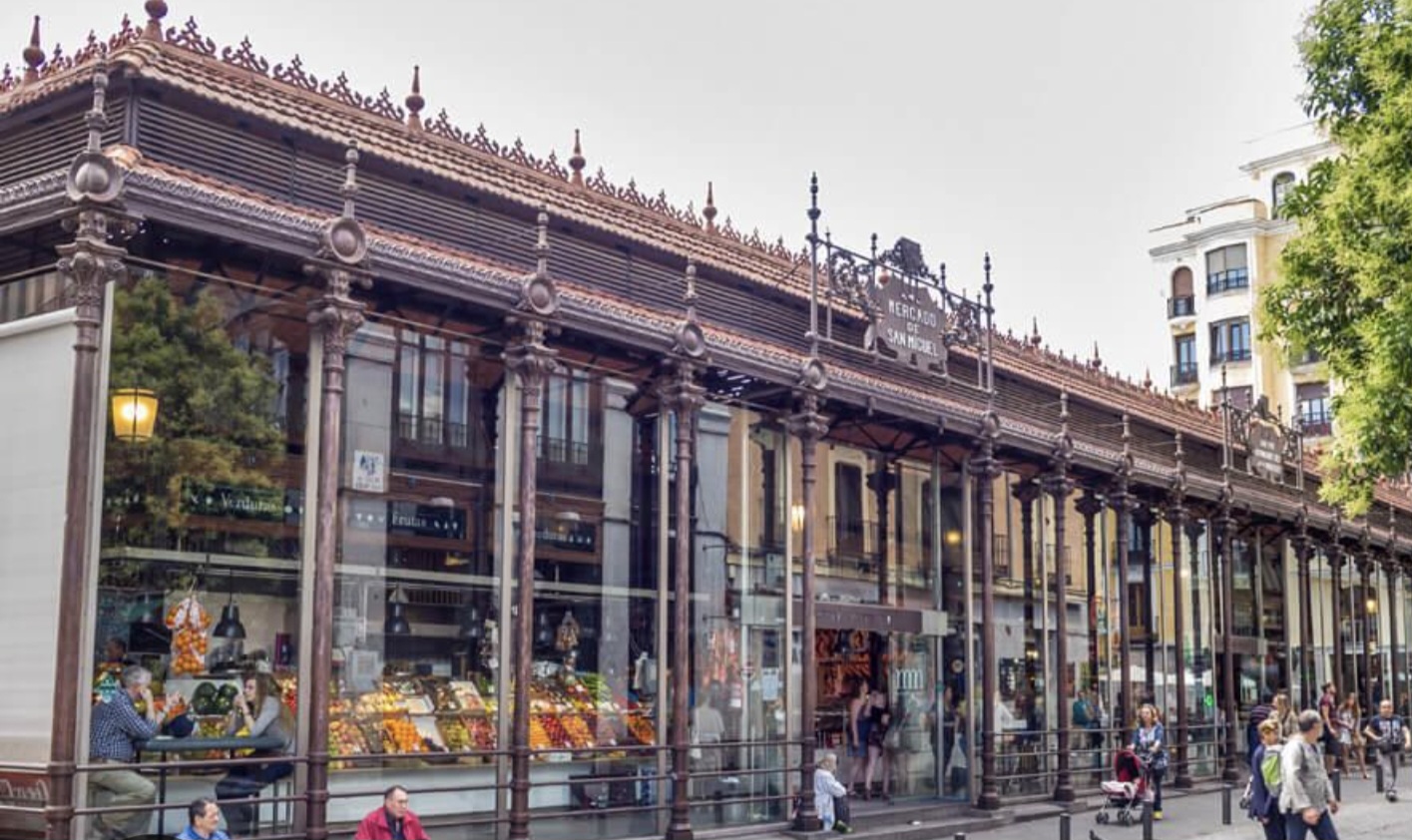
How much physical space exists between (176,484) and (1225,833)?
48.0 ft

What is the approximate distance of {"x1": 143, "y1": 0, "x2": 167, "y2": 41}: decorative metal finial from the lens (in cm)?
1380

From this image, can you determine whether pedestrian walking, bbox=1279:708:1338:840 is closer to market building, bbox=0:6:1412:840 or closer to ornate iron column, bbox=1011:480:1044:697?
market building, bbox=0:6:1412:840

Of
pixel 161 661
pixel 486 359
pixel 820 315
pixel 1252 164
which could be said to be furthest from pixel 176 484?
pixel 1252 164

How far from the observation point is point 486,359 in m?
15.5

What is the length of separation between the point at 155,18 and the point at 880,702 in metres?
12.8

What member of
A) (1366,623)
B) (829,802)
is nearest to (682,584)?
(829,802)

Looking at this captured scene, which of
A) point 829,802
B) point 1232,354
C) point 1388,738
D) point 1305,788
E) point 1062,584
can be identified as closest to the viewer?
point 1305,788

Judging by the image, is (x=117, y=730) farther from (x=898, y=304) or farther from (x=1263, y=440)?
(x=1263, y=440)

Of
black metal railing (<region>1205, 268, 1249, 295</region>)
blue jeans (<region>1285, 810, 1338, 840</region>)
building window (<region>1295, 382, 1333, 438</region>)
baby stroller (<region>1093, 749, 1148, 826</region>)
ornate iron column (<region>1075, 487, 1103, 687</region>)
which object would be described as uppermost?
black metal railing (<region>1205, 268, 1249, 295</region>)

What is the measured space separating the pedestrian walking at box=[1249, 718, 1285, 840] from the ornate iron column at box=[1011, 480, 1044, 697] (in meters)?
7.93

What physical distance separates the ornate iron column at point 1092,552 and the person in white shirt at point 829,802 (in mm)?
8414

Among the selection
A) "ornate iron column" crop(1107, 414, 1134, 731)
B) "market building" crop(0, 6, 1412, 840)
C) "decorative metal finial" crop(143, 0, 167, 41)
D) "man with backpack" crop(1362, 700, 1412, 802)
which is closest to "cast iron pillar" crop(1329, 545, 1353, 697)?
"man with backpack" crop(1362, 700, 1412, 802)

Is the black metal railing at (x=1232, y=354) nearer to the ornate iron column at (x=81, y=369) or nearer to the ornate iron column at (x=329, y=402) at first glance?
the ornate iron column at (x=329, y=402)

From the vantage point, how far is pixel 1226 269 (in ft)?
217
